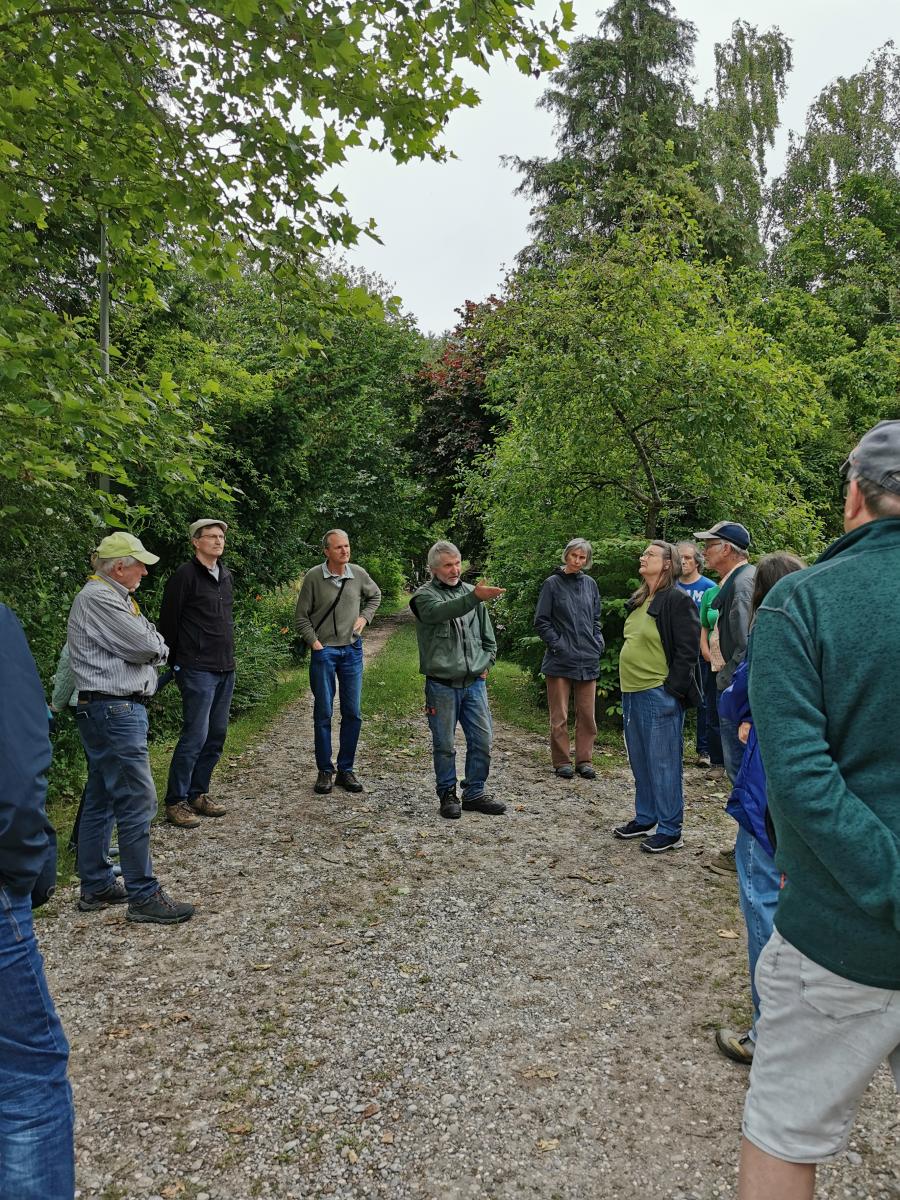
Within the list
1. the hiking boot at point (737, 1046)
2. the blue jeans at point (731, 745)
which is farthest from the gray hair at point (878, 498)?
the hiking boot at point (737, 1046)

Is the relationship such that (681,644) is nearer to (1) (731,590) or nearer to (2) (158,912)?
(1) (731,590)

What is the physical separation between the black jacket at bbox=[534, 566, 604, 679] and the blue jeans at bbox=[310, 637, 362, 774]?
1744 mm

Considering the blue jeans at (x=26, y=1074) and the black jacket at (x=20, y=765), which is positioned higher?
the black jacket at (x=20, y=765)

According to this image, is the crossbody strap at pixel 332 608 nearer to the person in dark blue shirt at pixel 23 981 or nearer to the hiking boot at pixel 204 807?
the hiking boot at pixel 204 807

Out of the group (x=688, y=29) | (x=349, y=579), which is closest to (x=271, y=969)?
(x=349, y=579)

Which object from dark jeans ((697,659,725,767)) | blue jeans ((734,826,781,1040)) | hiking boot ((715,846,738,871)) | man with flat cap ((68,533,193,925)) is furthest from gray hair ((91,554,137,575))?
dark jeans ((697,659,725,767))

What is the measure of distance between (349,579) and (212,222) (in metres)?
3.04

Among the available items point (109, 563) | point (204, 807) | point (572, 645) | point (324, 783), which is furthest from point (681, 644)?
point (204, 807)

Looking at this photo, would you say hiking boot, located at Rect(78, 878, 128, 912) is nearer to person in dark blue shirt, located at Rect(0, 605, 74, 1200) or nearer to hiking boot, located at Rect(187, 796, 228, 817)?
hiking boot, located at Rect(187, 796, 228, 817)

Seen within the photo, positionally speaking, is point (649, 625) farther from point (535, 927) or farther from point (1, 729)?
point (1, 729)

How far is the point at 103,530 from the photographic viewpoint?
746 cm

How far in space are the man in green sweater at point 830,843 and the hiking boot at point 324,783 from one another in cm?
557

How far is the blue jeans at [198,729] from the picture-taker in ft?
19.4

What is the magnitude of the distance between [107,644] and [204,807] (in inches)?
91.9
